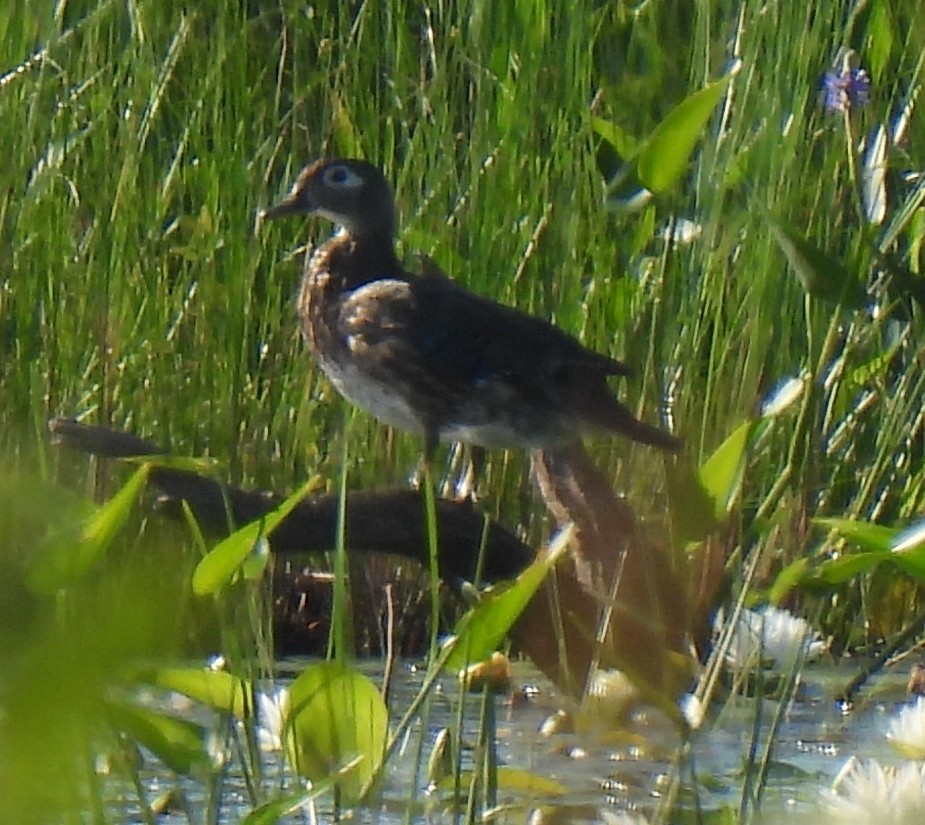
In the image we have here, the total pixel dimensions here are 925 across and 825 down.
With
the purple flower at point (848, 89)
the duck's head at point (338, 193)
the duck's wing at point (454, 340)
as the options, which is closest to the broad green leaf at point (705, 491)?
the purple flower at point (848, 89)

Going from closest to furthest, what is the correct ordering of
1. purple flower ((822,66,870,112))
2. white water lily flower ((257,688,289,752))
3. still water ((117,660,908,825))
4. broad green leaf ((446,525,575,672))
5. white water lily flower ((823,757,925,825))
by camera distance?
white water lily flower ((823,757,925,825)) < broad green leaf ((446,525,575,672)) < white water lily flower ((257,688,289,752)) < still water ((117,660,908,825)) < purple flower ((822,66,870,112))

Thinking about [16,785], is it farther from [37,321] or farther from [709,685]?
[37,321]

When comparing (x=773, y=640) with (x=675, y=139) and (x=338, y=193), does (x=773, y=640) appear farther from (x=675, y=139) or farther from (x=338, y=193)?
(x=338, y=193)

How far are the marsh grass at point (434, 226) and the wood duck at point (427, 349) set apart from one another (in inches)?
3.3

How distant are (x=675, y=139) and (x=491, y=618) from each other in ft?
1.77

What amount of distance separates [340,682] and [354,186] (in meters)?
2.09

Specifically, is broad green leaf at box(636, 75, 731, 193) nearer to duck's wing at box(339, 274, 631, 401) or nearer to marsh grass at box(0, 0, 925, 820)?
marsh grass at box(0, 0, 925, 820)

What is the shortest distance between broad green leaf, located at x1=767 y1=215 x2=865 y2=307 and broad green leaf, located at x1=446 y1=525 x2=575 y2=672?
37 centimetres

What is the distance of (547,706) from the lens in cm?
252

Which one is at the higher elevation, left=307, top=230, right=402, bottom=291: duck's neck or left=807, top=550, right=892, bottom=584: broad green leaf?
left=807, top=550, right=892, bottom=584: broad green leaf

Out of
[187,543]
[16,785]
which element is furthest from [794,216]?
[16,785]

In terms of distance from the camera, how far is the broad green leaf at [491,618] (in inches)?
53.3

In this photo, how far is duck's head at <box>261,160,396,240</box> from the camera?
10.7ft

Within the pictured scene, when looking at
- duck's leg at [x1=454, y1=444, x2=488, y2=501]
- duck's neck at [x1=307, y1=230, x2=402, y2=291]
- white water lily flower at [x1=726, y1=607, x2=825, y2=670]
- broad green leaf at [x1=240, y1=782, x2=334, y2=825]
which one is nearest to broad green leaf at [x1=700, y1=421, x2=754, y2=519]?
→ white water lily flower at [x1=726, y1=607, x2=825, y2=670]
